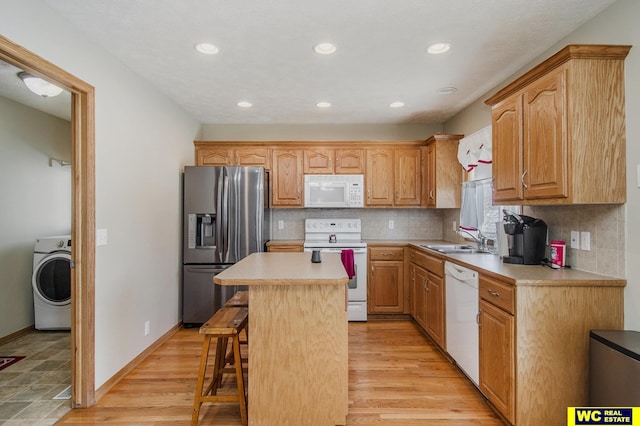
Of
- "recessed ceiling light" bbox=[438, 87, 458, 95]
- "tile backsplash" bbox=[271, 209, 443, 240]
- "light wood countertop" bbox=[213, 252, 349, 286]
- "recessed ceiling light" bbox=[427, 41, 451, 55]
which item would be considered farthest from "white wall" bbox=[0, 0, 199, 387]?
"recessed ceiling light" bbox=[438, 87, 458, 95]

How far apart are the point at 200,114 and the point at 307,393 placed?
3.48 metres

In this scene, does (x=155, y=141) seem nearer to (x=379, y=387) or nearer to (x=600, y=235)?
(x=379, y=387)

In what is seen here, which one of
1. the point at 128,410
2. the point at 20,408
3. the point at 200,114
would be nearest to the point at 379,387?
the point at 128,410

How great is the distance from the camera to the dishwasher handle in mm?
2458

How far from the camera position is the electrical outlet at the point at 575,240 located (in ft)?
7.23

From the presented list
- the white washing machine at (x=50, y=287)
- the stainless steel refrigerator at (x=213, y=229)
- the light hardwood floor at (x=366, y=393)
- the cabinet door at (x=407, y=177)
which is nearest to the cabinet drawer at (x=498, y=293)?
the light hardwood floor at (x=366, y=393)

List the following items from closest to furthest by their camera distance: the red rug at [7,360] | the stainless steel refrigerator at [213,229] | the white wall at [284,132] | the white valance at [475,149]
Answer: the red rug at [7,360] < the white valance at [475,149] < the stainless steel refrigerator at [213,229] < the white wall at [284,132]

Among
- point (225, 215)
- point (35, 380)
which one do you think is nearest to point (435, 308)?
point (225, 215)

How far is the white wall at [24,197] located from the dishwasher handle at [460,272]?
4.33 m

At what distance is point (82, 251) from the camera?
229cm

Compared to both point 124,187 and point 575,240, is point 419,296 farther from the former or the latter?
point 124,187

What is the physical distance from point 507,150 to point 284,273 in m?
1.80

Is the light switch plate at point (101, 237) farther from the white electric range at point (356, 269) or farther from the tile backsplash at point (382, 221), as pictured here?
the tile backsplash at point (382, 221)

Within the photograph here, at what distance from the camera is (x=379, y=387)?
8.27 ft
